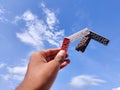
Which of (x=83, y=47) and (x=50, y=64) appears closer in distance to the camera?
(x=50, y=64)

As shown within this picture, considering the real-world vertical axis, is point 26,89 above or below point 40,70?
below

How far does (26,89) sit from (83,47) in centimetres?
329

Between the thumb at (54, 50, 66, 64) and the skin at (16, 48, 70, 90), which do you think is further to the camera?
the thumb at (54, 50, 66, 64)

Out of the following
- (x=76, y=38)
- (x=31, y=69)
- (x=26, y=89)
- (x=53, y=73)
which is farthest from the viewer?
(x=76, y=38)

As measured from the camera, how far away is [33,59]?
14.5ft

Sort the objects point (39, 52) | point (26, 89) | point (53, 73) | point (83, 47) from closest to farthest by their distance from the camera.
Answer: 1. point (26, 89)
2. point (53, 73)
3. point (39, 52)
4. point (83, 47)

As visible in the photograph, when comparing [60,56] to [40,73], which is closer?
[40,73]

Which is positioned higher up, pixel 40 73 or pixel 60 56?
pixel 60 56

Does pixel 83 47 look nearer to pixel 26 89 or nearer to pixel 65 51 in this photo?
pixel 65 51

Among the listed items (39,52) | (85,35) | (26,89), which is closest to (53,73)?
(26,89)

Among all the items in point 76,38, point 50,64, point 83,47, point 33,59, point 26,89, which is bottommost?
point 26,89

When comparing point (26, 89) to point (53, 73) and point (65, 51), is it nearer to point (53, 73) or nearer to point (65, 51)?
point (53, 73)

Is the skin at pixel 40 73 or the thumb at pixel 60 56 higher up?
the thumb at pixel 60 56

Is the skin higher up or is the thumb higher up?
the thumb
